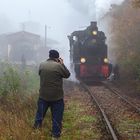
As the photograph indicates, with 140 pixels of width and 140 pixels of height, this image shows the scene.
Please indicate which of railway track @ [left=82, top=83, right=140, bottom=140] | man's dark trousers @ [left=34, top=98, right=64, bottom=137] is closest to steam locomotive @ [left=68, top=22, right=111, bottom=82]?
railway track @ [left=82, top=83, right=140, bottom=140]

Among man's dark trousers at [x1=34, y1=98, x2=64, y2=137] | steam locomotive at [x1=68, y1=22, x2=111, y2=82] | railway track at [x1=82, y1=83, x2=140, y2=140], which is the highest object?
steam locomotive at [x1=68, y1=22, x2=111, y2=82]

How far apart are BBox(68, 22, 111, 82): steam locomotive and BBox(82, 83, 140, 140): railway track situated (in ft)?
27.7

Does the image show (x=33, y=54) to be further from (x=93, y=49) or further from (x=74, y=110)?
(x=74, y=110)

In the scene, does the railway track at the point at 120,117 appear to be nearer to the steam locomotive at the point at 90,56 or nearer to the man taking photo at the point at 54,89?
Answer: the man taking photo at the point at 54,89

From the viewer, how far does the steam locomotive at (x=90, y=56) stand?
29.4 meters

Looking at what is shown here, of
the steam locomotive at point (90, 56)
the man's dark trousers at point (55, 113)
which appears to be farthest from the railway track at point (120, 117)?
the steam locomotive at point (90, 56)

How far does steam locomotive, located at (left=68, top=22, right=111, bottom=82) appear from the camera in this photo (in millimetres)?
29422

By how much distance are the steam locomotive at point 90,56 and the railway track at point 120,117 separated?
8443 mm

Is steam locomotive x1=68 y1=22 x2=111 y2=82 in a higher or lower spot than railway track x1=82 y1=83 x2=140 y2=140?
higher

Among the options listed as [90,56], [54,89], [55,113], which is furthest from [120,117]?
[90,56]

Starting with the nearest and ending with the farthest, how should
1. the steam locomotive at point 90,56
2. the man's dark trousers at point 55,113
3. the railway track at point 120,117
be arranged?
the man's dark trousers at point 55,113
the railway track at point 120,117
the steam locomotive at point 90,56

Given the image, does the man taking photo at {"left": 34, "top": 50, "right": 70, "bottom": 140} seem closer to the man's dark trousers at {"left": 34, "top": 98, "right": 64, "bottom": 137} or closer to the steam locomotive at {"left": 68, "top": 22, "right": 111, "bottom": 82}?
the man's dark trousers at {"left": 34, "top": 98, "right": 64, "bottom": 137}

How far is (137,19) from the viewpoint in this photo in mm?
30672

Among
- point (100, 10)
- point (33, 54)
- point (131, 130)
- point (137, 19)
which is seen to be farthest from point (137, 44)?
point (33, 54)
